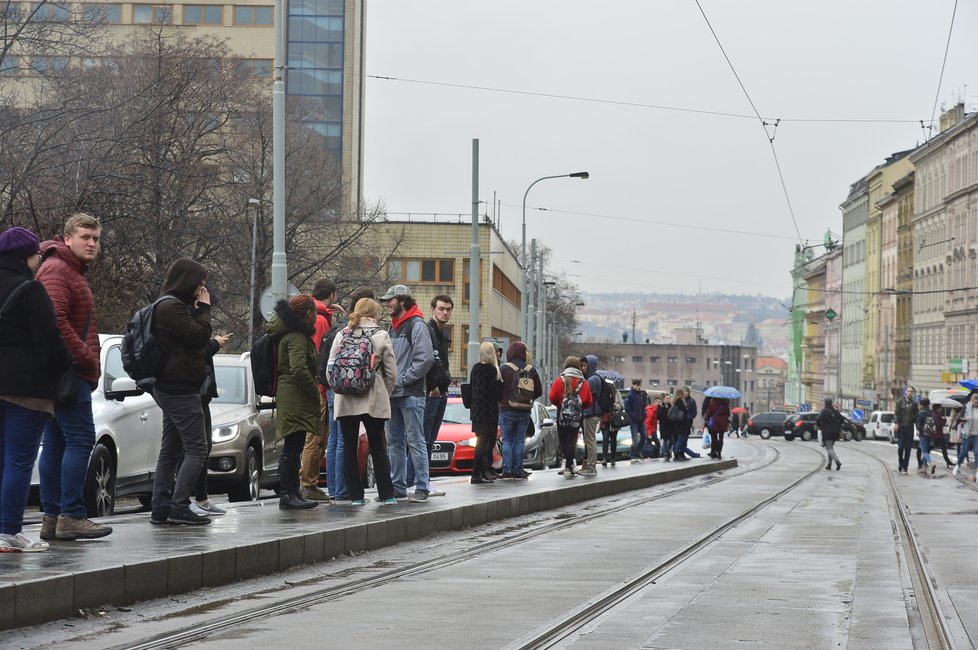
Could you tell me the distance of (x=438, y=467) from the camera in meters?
24.7

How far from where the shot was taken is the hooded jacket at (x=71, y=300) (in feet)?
31.8

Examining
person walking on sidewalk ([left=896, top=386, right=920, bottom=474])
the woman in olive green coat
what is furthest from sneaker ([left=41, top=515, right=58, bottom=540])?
person walking on sidewalk ([left=896, top=386, right=920, bottom=474])

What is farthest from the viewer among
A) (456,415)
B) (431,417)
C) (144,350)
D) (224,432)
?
(456,415)

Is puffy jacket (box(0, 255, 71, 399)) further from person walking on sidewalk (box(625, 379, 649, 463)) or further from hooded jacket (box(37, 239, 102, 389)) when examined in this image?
person walking on sidewalk (box(625, 379, 649, 463))

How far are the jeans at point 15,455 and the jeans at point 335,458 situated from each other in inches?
205

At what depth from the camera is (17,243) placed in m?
9.32

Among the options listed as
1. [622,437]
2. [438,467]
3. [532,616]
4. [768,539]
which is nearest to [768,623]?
[532,616]

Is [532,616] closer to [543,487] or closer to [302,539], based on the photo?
[302,539]

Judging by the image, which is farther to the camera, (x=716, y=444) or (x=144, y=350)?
(x=716, y=444)

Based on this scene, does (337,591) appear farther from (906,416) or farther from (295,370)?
(906,416)

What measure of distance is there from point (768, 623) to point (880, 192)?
119009mm

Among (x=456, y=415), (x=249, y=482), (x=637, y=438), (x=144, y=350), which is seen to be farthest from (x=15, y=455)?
(x=637, y=438)

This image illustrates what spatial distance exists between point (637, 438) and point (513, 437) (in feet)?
51.3

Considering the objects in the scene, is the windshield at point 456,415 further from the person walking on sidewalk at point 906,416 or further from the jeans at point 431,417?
the person walking on sidewalk at point 906,416
